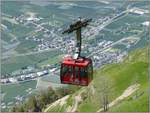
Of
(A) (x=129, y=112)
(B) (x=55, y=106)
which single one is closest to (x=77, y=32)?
(A) (x=129, y=112)

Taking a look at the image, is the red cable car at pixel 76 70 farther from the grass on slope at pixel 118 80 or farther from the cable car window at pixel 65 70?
the grass on slope at pixel 118 80

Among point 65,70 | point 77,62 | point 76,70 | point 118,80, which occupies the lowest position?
point 118,80

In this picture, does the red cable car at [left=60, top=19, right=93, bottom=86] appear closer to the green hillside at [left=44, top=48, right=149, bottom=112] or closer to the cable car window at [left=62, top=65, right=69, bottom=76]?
the cable car window at [left=62, top=65, right=69, bottom=76]

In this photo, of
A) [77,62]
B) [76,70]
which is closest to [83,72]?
[76,70]

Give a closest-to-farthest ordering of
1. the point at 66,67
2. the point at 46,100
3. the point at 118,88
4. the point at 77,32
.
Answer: the point at 77,32 → the point at 66,67 → the point at 118,88 → the point at 46,100

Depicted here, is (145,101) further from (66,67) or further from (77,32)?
(77,32)

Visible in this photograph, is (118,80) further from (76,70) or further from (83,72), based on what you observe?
(83,72)

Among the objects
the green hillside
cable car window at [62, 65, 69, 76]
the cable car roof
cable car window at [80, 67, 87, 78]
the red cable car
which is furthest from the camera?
the green hillside

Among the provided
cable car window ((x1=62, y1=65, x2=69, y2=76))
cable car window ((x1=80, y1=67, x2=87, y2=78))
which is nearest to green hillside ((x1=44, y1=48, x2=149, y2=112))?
cable car window ((x1=62, y1=65, x2=69, y2=76))
